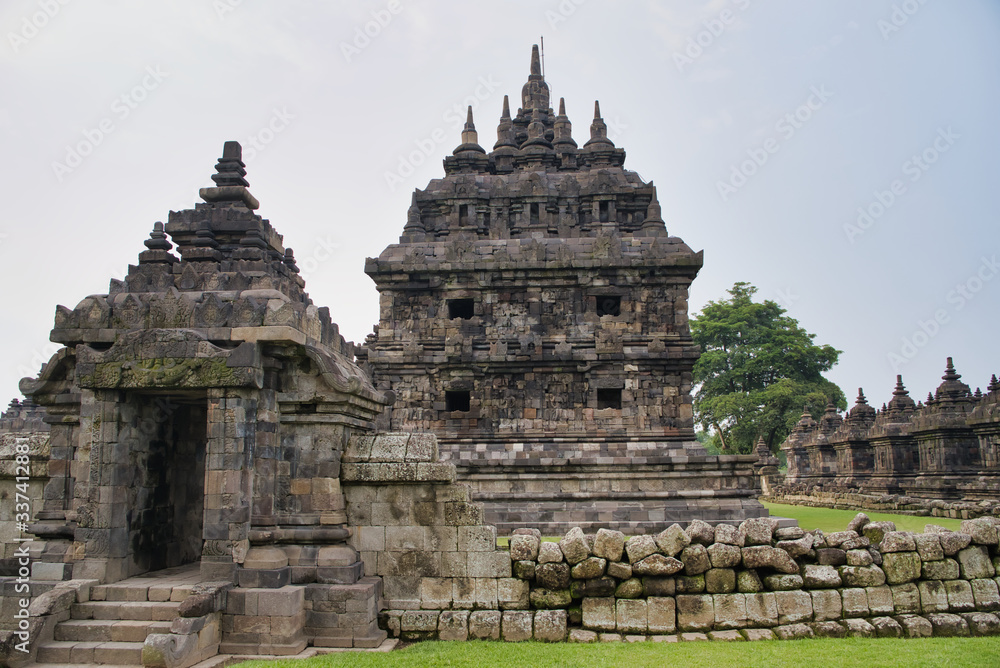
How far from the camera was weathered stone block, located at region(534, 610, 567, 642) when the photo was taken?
7.11 m

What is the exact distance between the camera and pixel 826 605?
7328mm

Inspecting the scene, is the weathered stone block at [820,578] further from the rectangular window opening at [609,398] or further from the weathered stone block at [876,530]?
the rectangular window opening at [609,398]

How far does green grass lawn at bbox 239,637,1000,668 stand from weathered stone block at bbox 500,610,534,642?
0.16 m

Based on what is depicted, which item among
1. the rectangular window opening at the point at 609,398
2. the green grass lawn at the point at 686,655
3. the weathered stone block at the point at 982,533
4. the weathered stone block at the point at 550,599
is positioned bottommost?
the green grass lawn at the point at 686,655

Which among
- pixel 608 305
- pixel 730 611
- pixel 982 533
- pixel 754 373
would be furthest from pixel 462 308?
pixel 754 373

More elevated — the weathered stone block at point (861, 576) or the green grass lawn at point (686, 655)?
the weathered stone block at point (861, 576)

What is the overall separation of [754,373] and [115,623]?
4464cm

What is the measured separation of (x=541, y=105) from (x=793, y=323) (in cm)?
2481

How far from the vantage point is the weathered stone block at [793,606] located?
7250 millimetres

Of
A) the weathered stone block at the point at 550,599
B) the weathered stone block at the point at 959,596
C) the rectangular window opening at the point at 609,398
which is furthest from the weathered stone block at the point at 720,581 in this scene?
the rectangular window opening at the point at 609,398

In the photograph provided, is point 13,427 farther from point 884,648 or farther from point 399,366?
point 884,648

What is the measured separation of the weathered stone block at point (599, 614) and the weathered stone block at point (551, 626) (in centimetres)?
23

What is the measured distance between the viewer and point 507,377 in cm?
1947

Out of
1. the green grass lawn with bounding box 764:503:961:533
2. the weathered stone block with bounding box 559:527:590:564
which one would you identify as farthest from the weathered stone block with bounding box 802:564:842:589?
the green grass lawn with bounding box 764:503:961:533
